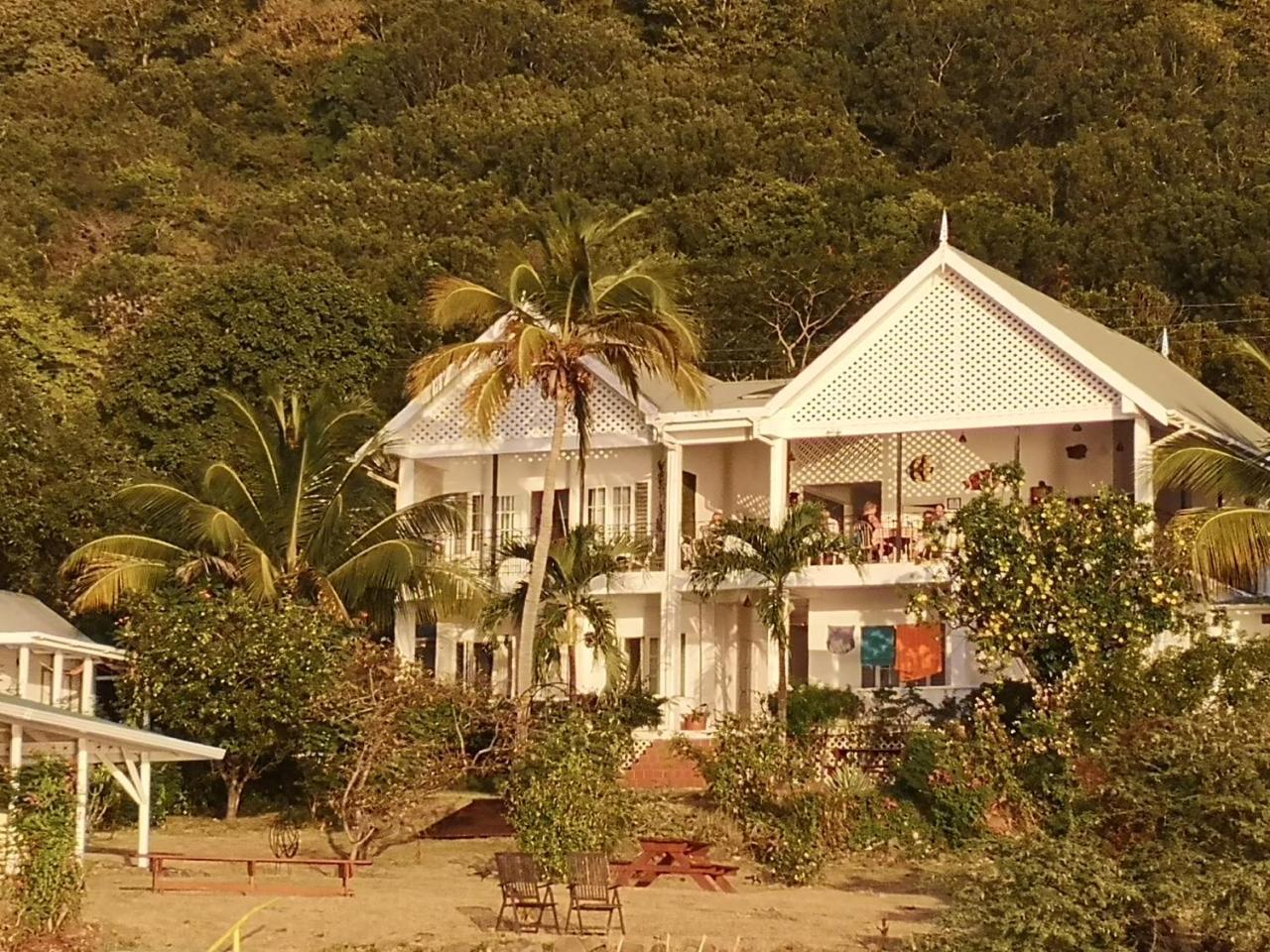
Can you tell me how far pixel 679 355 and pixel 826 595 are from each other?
5893mm

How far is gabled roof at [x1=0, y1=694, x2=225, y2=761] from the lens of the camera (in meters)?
23.7

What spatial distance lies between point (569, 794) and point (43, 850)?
21.9 feet

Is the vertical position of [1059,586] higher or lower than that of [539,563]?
lower

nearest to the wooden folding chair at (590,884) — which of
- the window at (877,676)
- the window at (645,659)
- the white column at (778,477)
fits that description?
the white column at (778,477)

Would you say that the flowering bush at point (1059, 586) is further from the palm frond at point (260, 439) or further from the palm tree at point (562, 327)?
the palm frond at point (260, 439)

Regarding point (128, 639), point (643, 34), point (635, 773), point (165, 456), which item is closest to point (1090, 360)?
point (635, 773)

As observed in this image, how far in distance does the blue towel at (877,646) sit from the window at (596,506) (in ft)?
16.4

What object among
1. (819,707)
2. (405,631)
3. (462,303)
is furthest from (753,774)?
(405,631)

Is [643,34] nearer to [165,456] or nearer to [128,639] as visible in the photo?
[165,456]

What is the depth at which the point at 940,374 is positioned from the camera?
110 ft

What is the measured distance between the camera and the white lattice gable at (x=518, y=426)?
35.9 m

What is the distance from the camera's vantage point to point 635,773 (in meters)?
32.5

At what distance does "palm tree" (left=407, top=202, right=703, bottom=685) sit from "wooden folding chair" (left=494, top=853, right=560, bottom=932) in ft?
29.7

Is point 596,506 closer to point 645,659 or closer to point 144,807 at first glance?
point 645,659
